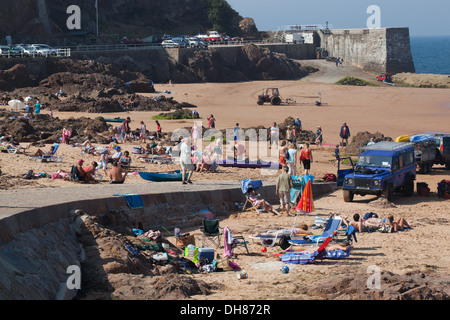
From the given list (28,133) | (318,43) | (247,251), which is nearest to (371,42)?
(318,43)

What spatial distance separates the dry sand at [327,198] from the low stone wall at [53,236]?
3.02ft

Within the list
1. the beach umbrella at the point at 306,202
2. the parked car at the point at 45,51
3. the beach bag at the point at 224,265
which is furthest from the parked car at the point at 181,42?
the beach bag at the point at 224,265

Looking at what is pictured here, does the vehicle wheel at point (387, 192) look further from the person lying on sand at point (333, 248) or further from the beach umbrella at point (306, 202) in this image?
the person lying on sand at point (333, 248)

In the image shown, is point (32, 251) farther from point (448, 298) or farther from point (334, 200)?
point (334, 200)

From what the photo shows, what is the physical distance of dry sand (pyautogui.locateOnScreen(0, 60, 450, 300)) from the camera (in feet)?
37.9

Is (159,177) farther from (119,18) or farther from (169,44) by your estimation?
(119,18)

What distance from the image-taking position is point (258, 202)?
17.0 meters

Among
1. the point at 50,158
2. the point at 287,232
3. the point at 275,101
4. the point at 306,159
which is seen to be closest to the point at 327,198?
the point at 306,159

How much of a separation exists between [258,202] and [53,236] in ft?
22.8

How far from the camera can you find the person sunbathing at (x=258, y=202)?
16984 millimetres

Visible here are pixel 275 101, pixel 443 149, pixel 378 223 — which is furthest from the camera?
pixel 275 101

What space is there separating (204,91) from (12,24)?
17.2 meters

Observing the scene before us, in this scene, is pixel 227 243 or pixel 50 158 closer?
pixel 227 243

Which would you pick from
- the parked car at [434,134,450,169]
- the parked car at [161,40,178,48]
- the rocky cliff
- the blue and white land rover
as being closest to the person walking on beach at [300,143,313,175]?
the blue and white land rover
